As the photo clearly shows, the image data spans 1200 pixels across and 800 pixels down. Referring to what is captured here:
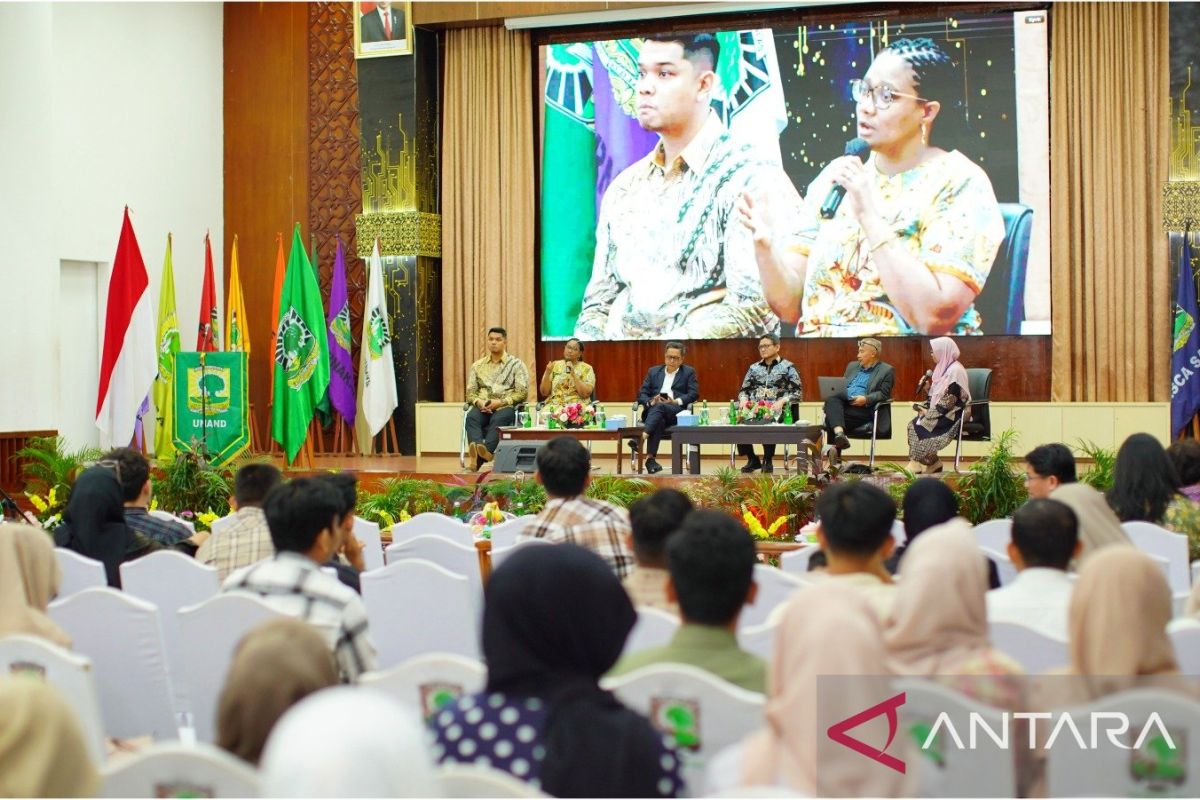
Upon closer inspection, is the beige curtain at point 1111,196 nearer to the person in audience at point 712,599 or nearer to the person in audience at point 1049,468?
the person in audience at point 1049,468

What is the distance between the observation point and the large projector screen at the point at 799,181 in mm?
11484

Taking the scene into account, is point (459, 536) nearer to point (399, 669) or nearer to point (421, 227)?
point (399, 669)

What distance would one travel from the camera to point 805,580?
3490 mm

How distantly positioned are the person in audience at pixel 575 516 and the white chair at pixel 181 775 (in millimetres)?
2122

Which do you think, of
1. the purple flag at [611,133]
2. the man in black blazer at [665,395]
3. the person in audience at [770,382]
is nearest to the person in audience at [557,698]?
the person in audience at [770,382]

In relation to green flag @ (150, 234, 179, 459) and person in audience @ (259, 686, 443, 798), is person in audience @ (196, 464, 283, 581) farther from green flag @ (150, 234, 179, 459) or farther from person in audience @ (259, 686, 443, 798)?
green flag @ (150, 234, 179, 459)

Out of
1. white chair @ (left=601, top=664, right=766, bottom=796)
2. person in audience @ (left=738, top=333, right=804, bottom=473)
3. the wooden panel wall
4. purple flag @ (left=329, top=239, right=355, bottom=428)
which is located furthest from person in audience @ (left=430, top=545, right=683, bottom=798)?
the wooden panel wall

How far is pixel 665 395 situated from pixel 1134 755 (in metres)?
8.20

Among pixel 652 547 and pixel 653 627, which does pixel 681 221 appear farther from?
pixel 653 627

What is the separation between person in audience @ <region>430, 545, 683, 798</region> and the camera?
6.51ft

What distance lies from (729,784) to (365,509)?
5861 millimetres

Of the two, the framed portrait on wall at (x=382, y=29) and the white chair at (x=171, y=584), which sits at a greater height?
the framed portrait on wall at (x=382, y=29)

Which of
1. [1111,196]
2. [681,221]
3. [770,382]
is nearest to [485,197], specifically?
[681,221]

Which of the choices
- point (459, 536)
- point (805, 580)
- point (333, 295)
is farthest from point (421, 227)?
point (805, 580)
